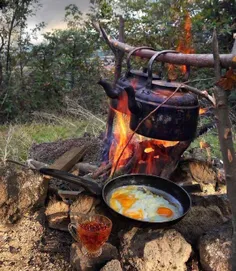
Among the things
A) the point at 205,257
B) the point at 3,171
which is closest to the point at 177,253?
the point at 205,257

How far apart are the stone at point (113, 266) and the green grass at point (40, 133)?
2107 mm

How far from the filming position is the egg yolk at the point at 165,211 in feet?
7.19

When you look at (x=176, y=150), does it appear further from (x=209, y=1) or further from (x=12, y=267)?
(x=209, y=1)

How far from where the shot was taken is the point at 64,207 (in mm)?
2506

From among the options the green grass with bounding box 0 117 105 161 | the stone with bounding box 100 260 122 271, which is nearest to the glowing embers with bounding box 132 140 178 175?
the stone with bounding box 100 260 122 271

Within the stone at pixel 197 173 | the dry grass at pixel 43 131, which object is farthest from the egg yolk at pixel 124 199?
the dry grass at pixel 43 131

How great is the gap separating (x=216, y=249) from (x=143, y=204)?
0.55m

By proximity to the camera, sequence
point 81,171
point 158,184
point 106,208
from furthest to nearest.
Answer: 1. point 81,171
2. point 158,184
3. point 106,208

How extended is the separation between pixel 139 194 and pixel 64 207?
56 centimetres

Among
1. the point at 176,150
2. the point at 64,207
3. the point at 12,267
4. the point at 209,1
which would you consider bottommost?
the point at 12,267

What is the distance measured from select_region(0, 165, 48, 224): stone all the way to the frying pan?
384 mm

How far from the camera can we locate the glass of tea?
75.5 inches

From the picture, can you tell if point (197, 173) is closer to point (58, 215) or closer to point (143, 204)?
point (143, 204)

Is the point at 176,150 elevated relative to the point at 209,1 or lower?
lower
